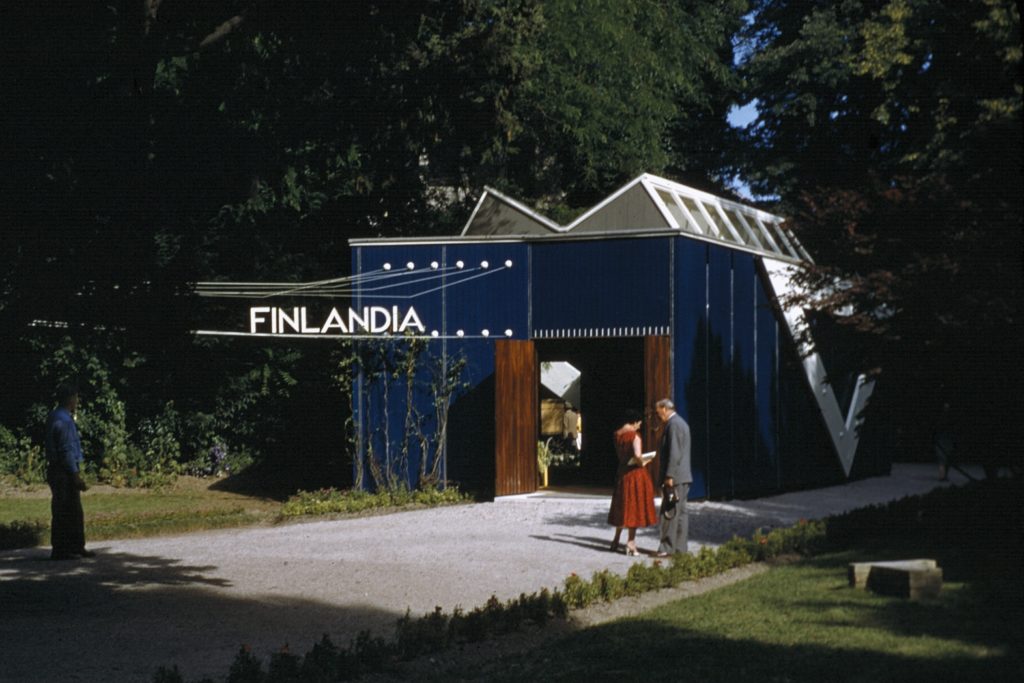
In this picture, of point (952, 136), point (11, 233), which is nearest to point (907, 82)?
point (952, 136)

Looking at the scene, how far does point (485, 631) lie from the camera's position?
9.35 m

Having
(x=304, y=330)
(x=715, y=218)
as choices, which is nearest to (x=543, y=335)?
(x=304, y=330)

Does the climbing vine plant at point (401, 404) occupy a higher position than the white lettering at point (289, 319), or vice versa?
the white lettering at point (289, 319)

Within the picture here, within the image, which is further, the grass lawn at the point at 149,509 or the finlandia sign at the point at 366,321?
the finlandia sign at the point at 366,321

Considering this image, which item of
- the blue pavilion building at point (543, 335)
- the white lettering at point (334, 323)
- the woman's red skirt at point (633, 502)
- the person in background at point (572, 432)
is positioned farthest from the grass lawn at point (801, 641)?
the person in background at point (572, 432)

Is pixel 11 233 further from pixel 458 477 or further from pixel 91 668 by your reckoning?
pixel 458 477

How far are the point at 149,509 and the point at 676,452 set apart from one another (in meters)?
10.1

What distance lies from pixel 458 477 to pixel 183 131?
42.1 feet

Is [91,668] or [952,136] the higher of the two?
[952,136]

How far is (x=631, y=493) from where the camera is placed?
14.7 meters

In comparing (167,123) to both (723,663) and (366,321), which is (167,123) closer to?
(723,663)

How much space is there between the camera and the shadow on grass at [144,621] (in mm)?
8625

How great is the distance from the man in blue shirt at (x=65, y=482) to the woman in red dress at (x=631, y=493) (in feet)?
19.1

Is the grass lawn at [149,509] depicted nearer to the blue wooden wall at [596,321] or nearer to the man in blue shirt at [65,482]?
the man in blue shirt at [65,482]
